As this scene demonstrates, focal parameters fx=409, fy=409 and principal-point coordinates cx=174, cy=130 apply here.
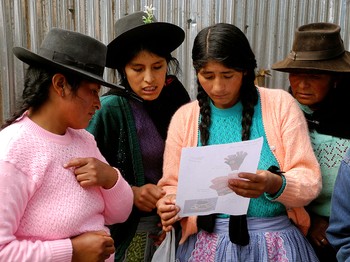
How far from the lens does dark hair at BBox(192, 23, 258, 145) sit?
1.93 metres

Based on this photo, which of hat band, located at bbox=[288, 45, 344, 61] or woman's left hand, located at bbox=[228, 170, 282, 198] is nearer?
woman's left hand, located at bbox=[228, 170, 282, 198]

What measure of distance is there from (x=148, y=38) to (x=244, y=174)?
985 mm

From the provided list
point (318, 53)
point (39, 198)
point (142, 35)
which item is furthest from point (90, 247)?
point (318, 53)

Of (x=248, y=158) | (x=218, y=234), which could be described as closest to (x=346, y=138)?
(x=248, y=158)

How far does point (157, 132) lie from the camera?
236cm

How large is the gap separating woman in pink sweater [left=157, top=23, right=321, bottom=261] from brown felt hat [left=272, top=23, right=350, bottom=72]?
30cm

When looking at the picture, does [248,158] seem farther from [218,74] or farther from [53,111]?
[53,111]

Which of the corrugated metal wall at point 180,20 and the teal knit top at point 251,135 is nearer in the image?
the teal knit top at point 251,135

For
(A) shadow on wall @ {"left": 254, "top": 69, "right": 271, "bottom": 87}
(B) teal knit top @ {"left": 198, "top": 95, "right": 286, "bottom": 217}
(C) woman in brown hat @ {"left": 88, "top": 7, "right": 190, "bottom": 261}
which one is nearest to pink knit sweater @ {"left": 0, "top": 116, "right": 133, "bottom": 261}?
(C) woman in brown hat @ {"left": 88, "top": 7, "right": 190, "bottom": 261}

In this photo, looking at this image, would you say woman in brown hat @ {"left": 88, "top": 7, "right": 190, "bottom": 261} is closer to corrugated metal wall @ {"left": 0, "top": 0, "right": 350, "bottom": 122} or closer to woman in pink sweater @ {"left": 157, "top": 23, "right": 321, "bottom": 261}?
woman in pink sweater @ {"left": 157, "top": 23, "right": 321, "bottom": 261}

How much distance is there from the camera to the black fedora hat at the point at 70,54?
61.0 inches

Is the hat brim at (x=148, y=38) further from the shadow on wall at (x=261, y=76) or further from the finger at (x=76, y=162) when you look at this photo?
the shadow on wall at (x=261, y=76)

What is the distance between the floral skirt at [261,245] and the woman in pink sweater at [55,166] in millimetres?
498

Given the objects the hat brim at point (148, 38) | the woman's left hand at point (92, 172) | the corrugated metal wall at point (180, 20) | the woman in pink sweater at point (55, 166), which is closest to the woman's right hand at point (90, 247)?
the woman in pink sweater at point (55, 166)
